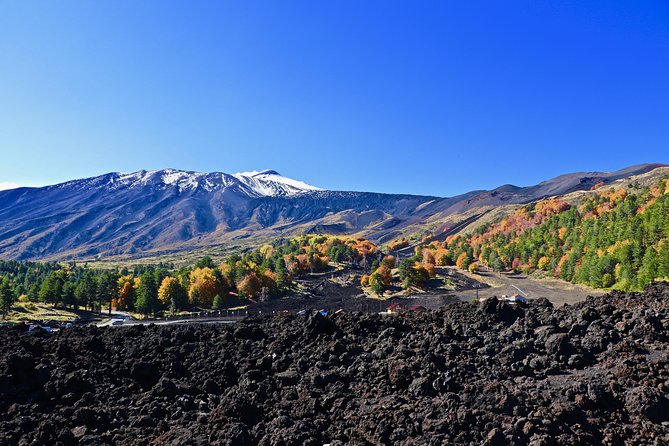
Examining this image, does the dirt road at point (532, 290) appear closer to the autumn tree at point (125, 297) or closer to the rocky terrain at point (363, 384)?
the rocky terrain at point (363, 384)

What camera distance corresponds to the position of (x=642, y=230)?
274 feet

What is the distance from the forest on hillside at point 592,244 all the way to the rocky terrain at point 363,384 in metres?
47.6

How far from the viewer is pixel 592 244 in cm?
10081

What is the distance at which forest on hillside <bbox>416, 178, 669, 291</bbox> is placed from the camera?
76375 millimetres

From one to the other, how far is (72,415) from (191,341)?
941cm

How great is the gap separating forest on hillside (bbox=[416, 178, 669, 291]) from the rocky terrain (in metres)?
47.6

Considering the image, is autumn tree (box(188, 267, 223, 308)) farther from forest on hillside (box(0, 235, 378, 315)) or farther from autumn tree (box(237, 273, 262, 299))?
autumn tree (box(237, 273, 262, 299))

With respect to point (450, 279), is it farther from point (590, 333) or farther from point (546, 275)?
point (590, 333)

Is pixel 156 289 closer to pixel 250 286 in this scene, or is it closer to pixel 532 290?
pixel 250 286

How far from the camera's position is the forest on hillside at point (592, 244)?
251 ft

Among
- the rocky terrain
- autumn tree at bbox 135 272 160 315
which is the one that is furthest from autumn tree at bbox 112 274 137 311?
the rocky terrain

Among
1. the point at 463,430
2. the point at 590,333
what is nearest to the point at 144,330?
the point at 463,430

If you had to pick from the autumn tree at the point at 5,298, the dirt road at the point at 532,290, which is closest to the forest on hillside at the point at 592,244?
the dirt road at the point at 532,290

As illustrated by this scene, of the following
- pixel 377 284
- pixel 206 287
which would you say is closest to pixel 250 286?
pixel 206 287
